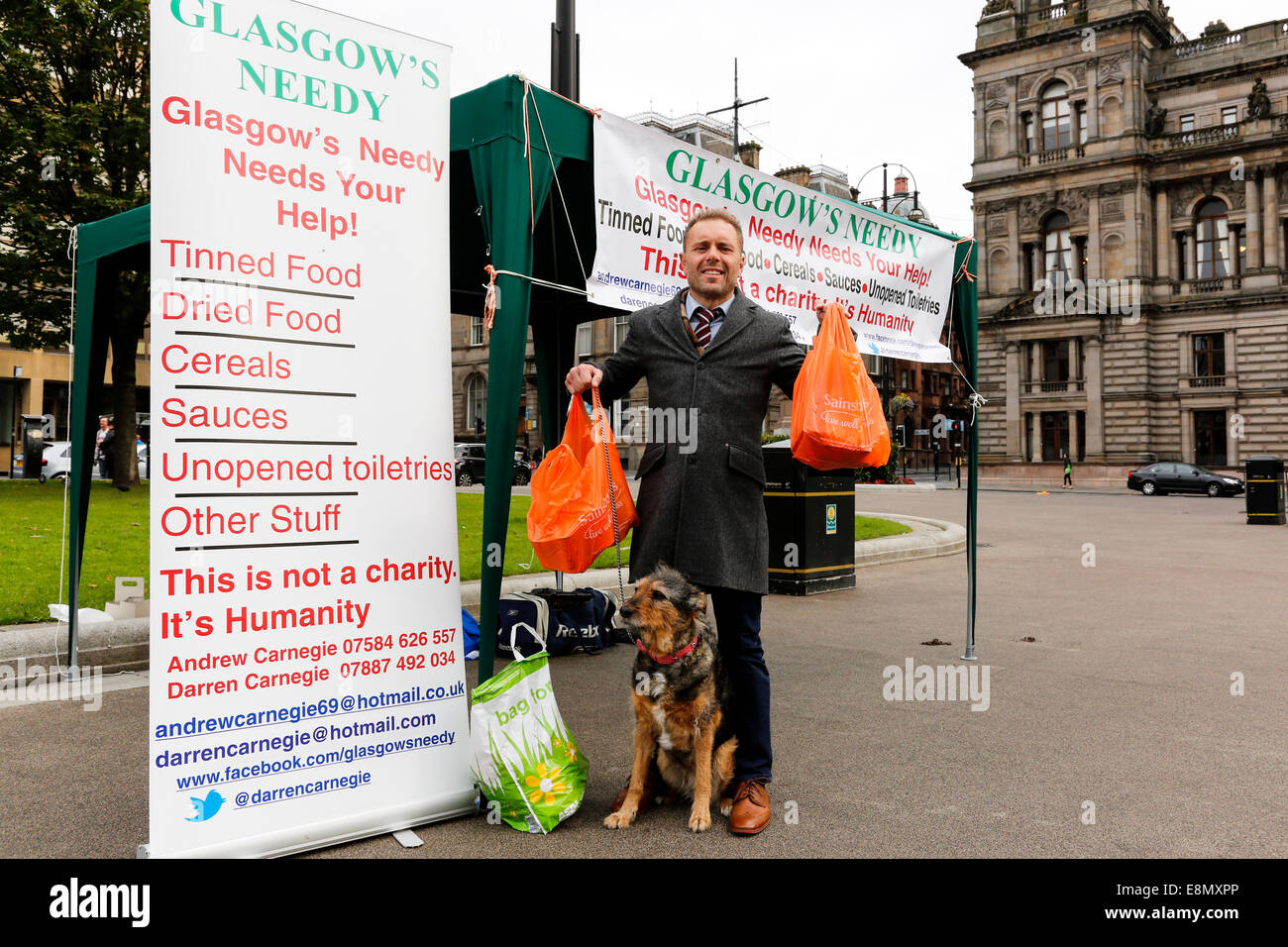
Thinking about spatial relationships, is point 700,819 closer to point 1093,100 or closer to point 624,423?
point 624,423

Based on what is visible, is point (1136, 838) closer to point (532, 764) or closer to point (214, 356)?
point (532, 764)

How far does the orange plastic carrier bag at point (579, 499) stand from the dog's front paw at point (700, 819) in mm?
1085

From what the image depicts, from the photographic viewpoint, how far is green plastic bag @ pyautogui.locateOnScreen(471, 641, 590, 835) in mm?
3822

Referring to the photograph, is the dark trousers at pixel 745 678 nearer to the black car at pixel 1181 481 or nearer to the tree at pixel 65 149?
the tree at pixel 65 149

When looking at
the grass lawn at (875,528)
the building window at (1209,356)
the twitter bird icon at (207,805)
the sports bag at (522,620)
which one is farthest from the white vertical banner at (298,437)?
the building window at (1209,356)

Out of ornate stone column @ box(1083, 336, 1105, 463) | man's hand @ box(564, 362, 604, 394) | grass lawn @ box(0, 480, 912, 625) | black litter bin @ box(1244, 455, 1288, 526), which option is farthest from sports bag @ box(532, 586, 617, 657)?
ornate stone column @ box(1083, 336, 1105, 463)

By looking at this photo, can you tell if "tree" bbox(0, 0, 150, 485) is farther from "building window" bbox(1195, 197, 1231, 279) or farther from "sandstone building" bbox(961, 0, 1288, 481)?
"building window" bbox(1195, 197, 1231, 279)

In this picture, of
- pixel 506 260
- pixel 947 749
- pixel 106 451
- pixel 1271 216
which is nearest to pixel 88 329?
pixel 506 260

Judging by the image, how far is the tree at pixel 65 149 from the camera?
66.6ft

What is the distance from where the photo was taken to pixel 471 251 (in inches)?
263

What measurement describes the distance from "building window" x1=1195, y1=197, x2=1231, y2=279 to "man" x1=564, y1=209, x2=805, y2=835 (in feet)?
185

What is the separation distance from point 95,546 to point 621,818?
10.2 meters

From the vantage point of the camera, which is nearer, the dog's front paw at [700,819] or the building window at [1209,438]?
the dog's front paw at [700,819]
